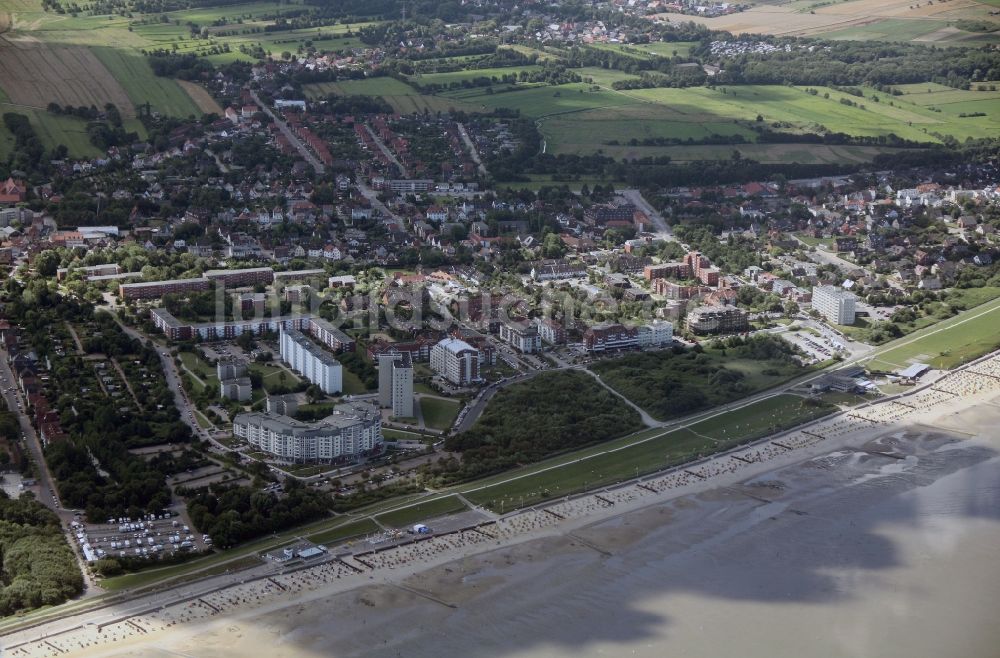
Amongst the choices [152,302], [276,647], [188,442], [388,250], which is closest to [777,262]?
[388,250]

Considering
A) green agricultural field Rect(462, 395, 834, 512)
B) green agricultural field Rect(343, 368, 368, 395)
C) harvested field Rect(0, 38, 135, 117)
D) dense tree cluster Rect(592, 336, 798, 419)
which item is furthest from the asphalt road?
green agricultural field Rect(462, 395, 834, 512)

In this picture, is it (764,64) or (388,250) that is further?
(764,64)

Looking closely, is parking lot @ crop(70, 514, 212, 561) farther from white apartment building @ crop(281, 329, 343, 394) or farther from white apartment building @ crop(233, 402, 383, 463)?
white apartment building @ crop(281, 329, 343, 394)

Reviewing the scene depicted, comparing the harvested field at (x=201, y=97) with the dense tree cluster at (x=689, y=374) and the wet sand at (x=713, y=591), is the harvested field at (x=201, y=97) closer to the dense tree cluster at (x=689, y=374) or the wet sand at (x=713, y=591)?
the dense tree cluster at (x=689, y=374)

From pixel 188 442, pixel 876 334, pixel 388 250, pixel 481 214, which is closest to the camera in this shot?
pixel 188 442

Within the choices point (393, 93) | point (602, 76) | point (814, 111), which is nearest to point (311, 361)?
point (393, 93)

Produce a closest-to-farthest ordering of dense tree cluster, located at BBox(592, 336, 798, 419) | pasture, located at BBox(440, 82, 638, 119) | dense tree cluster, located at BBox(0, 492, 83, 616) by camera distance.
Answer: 1. dense tree cluster, located at BBox(0, 492, 83, 616)
2. dense tree cluster, located at BBox(592, 336, 798, 419)
3. pasture, located at BBox(440, 82, 638, 119)

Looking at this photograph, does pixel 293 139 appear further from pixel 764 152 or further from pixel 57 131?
pixel 764 152

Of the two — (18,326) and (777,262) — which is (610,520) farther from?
(777,262)
